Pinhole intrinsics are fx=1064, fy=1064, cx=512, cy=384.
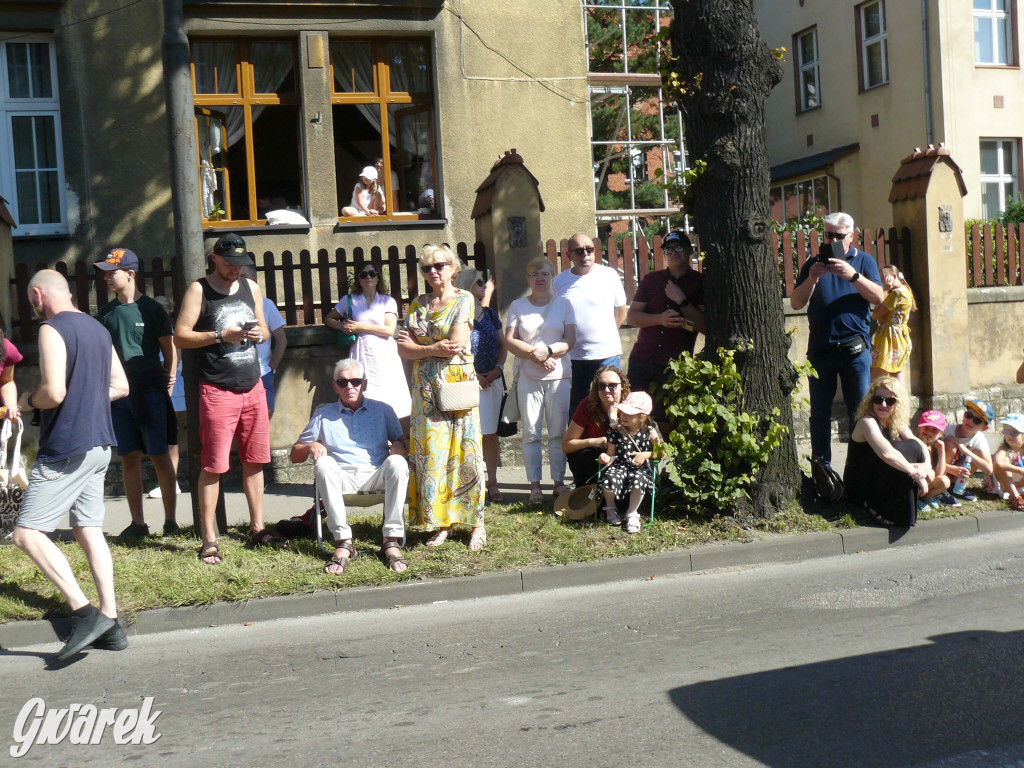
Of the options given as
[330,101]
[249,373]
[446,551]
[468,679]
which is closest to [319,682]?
[468,679]

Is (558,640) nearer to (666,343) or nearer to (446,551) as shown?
(446,551)

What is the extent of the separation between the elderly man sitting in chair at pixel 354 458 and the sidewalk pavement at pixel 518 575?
11.6 inches

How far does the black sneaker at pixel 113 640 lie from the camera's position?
574 centimetres

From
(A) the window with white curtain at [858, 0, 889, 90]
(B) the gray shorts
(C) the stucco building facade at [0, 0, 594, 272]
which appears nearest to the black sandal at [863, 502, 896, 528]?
(B) the gray shorts

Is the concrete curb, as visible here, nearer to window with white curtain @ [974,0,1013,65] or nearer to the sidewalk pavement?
the sidewalk pavement

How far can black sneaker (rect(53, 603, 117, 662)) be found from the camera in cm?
551

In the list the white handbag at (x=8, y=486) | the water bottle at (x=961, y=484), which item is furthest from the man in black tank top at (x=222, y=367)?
the water bottle at (x=961, y=484)

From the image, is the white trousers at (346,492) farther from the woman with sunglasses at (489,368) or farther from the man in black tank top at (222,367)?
the woman with sunglasses at (489,368)

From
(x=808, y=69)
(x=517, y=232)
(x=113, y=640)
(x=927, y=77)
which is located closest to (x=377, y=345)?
(x=517, y=232)

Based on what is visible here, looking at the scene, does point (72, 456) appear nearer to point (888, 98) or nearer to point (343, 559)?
point (343, 559)

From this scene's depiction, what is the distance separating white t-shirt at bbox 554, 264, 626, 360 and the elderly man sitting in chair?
199 cm

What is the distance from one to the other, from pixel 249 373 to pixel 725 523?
351cm

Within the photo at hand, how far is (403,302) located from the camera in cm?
1069

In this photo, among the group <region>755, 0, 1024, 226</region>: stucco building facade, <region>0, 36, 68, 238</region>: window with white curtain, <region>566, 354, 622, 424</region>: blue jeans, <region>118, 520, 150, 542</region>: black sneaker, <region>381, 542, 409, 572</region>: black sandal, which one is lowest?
<region>381, 542, 409, 572</region>: black sandal
